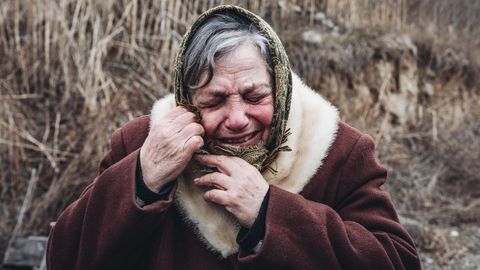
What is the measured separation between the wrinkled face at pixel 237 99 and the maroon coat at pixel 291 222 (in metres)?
0.14

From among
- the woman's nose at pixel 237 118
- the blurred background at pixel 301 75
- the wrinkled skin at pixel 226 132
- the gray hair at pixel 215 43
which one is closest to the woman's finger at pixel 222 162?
the wrinkled skin at pixel 226 132

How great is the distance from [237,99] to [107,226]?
1.90 ft

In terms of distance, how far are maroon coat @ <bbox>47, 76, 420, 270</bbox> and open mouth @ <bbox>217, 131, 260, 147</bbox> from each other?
0.12 m

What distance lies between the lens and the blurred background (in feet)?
14.5

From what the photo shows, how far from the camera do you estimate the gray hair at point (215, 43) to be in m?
1.88

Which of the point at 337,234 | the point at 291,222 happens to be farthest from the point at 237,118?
the point at 337,234

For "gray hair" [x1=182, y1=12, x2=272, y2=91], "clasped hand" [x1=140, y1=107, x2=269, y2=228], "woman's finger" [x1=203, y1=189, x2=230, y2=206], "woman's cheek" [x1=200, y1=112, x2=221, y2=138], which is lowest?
"woman's finger" [x1=203, y1=189, x2=230, y2=206]

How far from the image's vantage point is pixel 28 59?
16.8 ft

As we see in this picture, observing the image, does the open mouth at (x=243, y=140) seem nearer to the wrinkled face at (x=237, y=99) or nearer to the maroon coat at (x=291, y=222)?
the wrinkled face at (x=237, y=99)

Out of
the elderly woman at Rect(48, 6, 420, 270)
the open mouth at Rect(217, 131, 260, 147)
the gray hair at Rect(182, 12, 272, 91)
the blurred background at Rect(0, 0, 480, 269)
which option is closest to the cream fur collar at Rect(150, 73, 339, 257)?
the elderly woman at Rect(48, 6, 420, 270)

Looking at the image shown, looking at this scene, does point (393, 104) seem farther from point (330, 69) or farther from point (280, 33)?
point (280, 33)

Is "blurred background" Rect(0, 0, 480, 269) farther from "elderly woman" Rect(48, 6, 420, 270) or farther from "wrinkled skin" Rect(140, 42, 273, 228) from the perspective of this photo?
"wrinkled skin" Rect(140, 42, 273, 228)

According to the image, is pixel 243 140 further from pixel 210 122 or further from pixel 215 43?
pixel 215 43

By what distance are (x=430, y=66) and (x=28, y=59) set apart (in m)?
4.72
